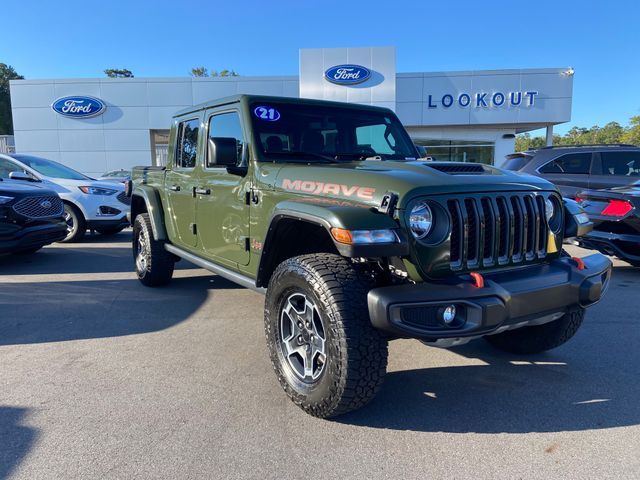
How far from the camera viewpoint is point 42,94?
825 inches

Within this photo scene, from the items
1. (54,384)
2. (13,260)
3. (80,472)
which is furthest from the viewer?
(13,260)

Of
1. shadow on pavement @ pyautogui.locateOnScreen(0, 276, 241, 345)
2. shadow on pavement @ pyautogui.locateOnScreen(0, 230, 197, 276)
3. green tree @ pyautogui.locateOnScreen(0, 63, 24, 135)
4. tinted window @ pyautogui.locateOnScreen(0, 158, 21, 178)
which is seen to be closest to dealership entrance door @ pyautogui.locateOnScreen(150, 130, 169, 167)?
tinted window @ pyautogui.locateOnScreen(0, 158, 21, 178)

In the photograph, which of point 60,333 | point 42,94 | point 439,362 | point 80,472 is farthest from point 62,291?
point 42,94

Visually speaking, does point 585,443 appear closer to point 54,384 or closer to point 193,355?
point 193,355

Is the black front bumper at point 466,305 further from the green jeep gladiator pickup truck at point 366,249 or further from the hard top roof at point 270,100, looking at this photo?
the hard top roof at point 270,100

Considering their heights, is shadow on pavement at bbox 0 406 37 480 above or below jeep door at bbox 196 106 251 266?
below

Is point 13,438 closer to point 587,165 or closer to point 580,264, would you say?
point 580,264

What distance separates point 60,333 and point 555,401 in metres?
4.09

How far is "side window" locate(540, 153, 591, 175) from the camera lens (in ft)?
26.5

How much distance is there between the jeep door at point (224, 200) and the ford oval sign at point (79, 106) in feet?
63.4

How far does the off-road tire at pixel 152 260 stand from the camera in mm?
Answer: 5355

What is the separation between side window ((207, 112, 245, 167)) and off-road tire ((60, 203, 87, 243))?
5948 mm

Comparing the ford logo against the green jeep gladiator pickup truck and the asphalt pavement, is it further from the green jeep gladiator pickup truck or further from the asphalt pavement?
the asphalt pavement

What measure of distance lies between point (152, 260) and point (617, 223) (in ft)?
19.4
